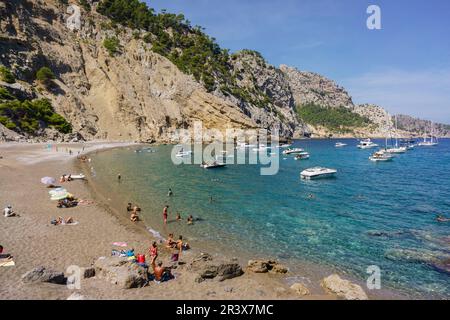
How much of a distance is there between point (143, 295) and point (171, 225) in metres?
11.7

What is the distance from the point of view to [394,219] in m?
27.7

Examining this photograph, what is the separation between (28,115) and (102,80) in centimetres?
3103

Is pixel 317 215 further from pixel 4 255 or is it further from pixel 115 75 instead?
pixel 115 75

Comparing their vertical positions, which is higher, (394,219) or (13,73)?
(13,73)

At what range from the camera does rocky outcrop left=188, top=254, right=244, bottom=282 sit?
15688 mm

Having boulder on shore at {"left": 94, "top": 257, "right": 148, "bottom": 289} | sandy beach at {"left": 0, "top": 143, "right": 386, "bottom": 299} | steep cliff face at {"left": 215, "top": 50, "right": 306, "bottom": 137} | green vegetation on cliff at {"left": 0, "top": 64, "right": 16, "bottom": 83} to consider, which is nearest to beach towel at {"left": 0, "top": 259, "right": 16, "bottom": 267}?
sandy beach at {"left": 0, "top": 143, "right": 386, "bottom": 299}

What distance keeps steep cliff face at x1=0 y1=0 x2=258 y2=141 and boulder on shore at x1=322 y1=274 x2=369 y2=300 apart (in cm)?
8914

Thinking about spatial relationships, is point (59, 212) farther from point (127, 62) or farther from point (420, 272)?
point (127, 62)

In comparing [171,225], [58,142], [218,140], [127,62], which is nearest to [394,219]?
[171,225]

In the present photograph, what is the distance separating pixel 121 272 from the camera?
47.3ft

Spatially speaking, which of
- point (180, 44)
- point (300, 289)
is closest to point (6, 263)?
point (300, 289)

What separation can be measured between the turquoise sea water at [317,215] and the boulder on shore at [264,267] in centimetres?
180

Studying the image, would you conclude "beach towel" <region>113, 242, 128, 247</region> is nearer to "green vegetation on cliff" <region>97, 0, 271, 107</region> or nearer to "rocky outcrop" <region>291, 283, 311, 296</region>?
"rocky outcrop" <region>291, 283, 311, 296</region>

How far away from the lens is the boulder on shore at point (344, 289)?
552 inches
